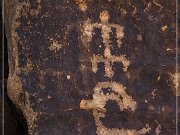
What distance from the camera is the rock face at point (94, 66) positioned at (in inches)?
71.2

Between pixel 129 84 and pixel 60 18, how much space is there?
43 centimetres

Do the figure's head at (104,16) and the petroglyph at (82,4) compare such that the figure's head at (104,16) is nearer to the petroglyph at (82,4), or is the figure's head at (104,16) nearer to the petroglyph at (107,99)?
the petroglyph at (82,4)

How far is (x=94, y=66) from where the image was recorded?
1.85 meters

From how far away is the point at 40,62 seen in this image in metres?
1.84

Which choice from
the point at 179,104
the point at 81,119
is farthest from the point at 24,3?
the point at 179,104

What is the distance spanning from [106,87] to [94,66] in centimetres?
11

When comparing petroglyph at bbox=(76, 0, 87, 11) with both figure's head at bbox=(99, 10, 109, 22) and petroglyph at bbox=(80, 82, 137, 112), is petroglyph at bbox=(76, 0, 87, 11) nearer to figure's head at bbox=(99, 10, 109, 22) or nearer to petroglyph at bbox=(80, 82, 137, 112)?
figure's head at bbox=(99, 10, 109, 22)

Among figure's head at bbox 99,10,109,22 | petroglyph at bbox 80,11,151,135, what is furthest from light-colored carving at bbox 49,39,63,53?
figure's head at bbox 99,10,109,22

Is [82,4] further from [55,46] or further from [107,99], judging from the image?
[107,99]

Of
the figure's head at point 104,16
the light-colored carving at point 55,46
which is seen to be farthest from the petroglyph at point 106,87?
the light-colored carving at point 55,46

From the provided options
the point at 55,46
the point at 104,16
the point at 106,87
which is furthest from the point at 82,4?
the point at 106,87

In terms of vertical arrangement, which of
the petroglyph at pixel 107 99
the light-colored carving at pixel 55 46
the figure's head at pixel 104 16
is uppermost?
the figure's head at pixel 104 16

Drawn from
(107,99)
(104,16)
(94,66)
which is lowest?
(107,99)

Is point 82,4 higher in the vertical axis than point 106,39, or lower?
higher
